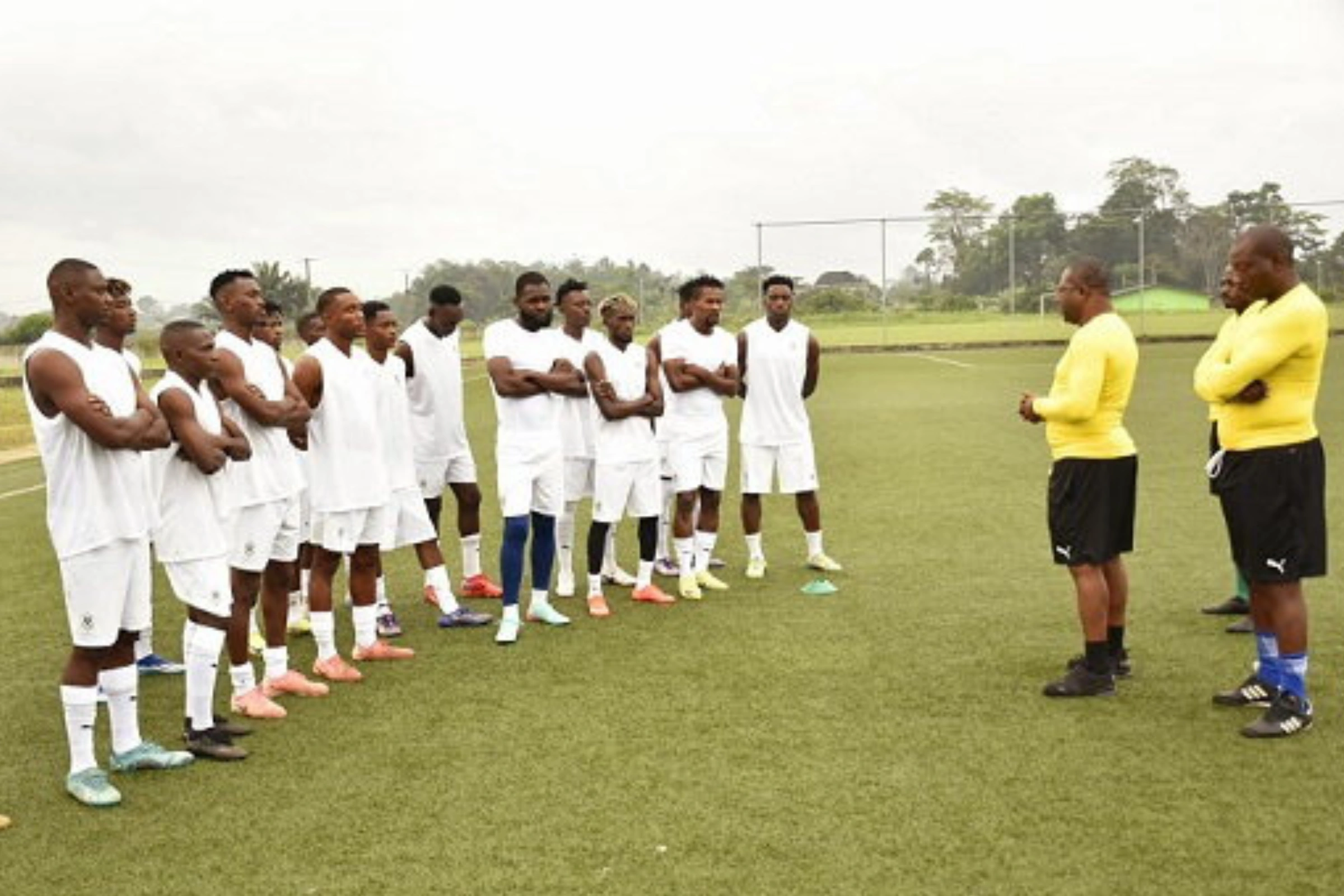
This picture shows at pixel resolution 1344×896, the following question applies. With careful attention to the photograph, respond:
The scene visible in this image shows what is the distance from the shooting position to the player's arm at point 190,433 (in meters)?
4.97

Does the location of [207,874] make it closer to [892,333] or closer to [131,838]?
[131,838]

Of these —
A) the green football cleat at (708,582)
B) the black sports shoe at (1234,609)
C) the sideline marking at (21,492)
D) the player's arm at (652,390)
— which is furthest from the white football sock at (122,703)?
the sideline marking at (21,492)

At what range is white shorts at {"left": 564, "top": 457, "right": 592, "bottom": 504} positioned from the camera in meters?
7.98

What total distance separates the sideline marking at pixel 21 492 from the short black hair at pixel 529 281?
9.44 metres

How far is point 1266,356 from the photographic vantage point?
4.86 metres

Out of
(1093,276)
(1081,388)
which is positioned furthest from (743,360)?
(1081,388)

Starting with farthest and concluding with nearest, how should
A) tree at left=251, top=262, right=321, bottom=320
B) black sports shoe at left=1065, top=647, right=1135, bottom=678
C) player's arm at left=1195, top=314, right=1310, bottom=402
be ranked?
tree at left=251, top=262, right=321, bottom=320
black sports shoe at left=1065, top=647, right=1135, bottom=678
player's arm at left=1195, top=314, right=1310, bottom=402

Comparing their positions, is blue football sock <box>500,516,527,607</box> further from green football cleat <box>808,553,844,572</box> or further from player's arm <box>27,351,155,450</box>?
player's arm <box>27,351,155,450</box>

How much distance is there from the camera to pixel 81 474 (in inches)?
182

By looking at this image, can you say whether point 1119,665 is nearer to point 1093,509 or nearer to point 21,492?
point 1093,509

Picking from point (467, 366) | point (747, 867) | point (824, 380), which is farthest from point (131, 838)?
point (467, 366)

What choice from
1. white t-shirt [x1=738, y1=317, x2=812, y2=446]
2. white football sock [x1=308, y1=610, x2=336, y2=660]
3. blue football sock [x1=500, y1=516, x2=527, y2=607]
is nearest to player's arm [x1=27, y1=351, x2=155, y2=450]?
white football sock [x1=308, y1=610, x2=336, y2=660]

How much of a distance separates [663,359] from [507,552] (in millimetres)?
1890

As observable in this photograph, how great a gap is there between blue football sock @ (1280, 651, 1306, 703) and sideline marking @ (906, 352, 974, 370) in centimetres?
2437
